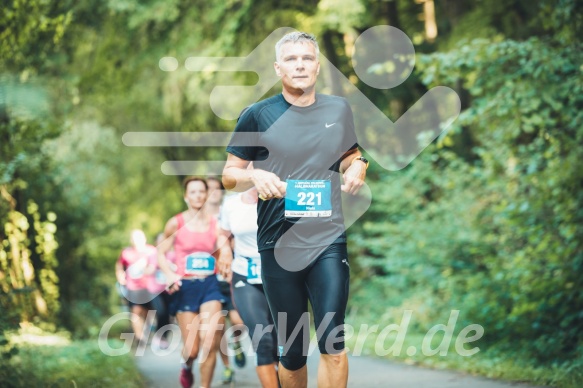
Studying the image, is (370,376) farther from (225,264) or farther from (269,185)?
(269,185)

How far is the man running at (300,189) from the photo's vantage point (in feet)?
16.9

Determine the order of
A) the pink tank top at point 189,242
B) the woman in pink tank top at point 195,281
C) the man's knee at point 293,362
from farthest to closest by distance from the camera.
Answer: the pink tank top at point 189,242, the woman in pink tank top at point 195,281, the man's knee at point 293,362

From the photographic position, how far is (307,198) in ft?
16.9

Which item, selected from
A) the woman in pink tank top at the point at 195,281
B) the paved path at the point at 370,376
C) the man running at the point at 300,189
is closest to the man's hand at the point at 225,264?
the woman in pink tank top at the point at 195,281

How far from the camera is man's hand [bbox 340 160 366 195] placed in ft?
16.5

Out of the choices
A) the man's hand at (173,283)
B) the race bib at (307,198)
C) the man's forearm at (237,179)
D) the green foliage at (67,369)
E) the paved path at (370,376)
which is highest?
the man's forearm at (237,179)

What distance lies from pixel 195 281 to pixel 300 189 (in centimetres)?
404

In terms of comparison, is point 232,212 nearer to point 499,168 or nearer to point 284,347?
point 284,347

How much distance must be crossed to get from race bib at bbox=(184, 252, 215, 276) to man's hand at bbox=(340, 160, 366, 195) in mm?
4031

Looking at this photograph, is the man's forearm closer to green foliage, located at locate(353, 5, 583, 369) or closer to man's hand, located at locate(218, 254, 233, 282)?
man's hand, located at locate(218, 254, 233, 282)

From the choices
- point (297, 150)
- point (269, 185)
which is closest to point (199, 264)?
point (297, 150)

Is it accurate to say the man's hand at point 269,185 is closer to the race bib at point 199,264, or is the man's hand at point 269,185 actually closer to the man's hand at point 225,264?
Answer: the man's hand at point 225,264

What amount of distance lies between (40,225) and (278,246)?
1322 centimetres

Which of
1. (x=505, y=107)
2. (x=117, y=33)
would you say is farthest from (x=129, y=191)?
(x=505, y=107)
